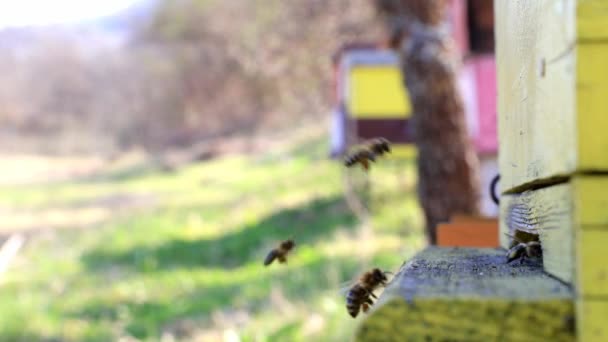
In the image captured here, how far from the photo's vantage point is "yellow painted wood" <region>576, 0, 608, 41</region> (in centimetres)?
72

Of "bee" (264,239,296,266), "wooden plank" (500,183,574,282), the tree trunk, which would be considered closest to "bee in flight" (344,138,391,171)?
"bee" (264,239,296,266)

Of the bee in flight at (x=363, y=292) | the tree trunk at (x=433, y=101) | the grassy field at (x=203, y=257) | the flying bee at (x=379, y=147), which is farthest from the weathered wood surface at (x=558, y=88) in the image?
the tree trunk at (x=433, y=101)

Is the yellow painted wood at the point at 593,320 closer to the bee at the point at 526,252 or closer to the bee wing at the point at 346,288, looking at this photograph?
the bee at the point at 526,252

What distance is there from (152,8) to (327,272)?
27195 millimetres

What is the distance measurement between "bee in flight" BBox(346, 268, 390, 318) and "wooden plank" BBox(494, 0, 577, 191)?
27cm

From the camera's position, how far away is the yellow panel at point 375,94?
10.7m

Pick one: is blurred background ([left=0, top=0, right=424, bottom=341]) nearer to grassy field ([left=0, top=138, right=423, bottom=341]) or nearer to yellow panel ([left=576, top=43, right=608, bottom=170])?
grassy field ([left=0, top=138, right=423, bottom=341])

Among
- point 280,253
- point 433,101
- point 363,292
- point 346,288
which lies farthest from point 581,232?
point 433,101

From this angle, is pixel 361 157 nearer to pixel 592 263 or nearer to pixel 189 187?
pixel 592 263

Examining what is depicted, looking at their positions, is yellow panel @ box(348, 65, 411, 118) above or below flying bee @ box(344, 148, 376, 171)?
below

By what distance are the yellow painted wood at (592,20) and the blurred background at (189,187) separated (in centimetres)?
116

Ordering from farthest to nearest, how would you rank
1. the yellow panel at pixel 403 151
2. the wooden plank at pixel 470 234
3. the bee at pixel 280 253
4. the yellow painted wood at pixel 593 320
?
the yellow panel at pixel 403 151 → the bee at pixel 280 253 → the wooden plank at pixel 470 234 → the yellow painted wood at pixel 593 320

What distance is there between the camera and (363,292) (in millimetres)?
1357

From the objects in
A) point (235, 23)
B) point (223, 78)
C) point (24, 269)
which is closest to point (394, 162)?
point (24, 269)
